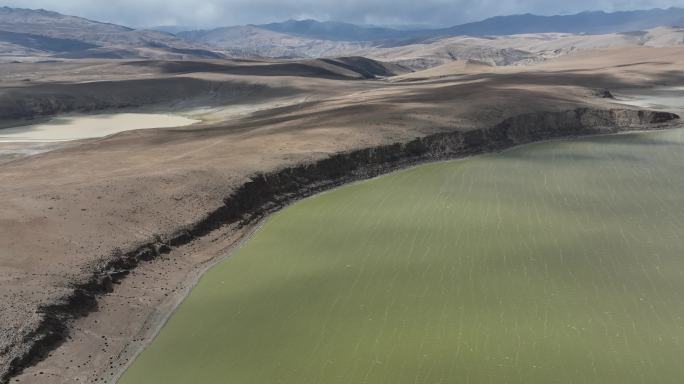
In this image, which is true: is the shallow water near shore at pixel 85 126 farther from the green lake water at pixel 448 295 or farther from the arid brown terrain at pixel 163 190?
the green lake water at pixel 448 295

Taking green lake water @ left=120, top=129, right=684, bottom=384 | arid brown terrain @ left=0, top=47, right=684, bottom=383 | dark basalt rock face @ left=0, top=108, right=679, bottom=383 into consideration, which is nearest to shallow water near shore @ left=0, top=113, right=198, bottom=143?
arid brown terrain @ left=0, top=47, right=684, bottom=383

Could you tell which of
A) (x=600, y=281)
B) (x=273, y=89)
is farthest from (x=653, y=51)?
(x=600, y=281)

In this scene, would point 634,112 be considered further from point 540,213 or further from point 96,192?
point 96,192

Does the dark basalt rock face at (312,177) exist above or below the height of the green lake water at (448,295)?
above

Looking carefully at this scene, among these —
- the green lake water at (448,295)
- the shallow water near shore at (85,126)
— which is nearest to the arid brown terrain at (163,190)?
the green lake water at (448,295)

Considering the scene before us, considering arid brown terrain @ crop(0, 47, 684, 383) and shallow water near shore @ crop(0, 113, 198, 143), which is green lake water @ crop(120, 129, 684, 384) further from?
shallow water near shore @ crop(0, 113, 198, 143)

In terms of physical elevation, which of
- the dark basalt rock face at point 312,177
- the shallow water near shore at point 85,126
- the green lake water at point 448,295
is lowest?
the green lake water at point 448,295
